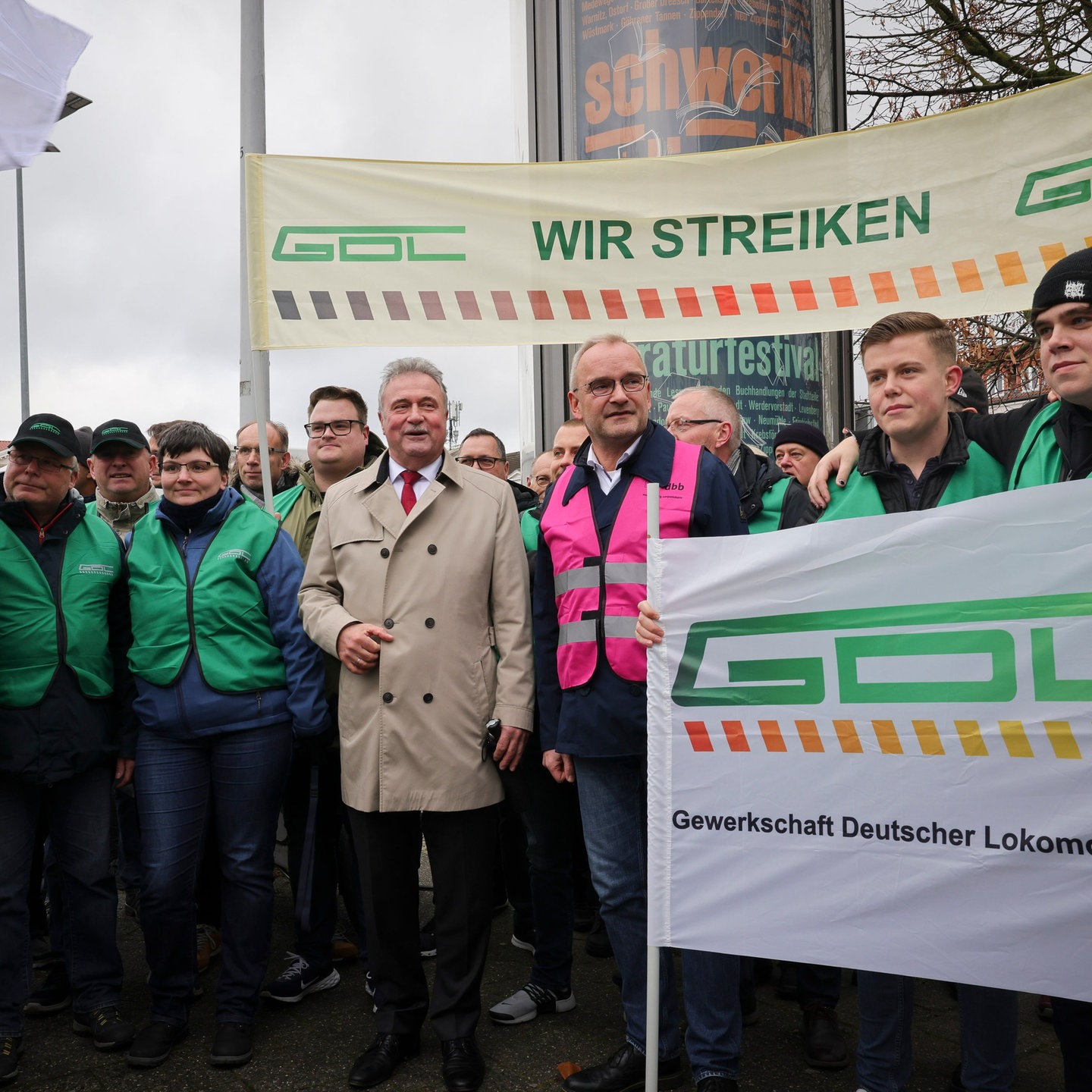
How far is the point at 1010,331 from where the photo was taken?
30.2 feet

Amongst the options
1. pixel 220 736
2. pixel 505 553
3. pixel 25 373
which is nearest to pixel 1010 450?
pixel 505 553

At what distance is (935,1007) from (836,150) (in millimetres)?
3276

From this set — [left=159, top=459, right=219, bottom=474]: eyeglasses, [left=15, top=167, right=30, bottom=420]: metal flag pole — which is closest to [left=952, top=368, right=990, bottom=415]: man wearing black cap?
[left=159, top=459, right=219, bottom=474]: eyeglasses

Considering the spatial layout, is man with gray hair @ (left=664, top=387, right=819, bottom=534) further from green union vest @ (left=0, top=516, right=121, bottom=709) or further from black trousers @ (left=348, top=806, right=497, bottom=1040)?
green union vest @ (left=0, top=516, right=121, bottom=709)

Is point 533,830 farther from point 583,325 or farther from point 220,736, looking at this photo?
point 583,325

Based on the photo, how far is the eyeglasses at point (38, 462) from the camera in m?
3.54

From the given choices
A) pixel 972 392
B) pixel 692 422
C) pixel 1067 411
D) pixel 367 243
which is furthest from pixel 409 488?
pixel 972 392

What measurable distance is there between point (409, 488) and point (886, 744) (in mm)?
1729

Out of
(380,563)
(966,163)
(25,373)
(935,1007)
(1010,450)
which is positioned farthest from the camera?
(25,373)

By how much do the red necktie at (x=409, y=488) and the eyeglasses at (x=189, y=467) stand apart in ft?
2.36

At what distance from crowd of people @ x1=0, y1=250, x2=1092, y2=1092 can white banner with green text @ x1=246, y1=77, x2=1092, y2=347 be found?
0.68 meters

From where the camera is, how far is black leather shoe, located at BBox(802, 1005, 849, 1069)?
126 inches

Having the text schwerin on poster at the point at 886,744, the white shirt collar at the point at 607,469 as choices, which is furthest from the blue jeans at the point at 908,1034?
the white shirt collar at the point at 607,469

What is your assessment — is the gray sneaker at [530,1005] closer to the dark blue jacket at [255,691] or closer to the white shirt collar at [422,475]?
the dark blue jacket at [255,691]
